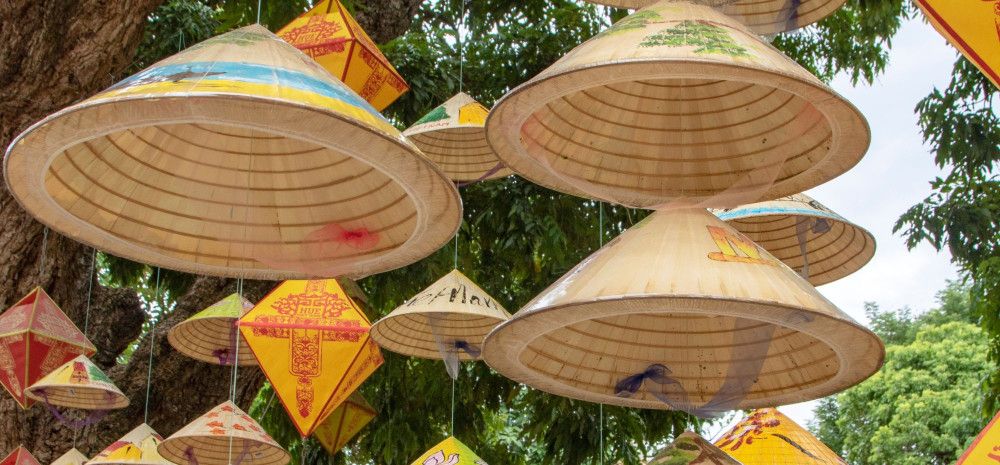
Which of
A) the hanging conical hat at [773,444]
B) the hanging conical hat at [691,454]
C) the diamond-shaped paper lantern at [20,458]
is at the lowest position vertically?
the diamond-shaped paper lantern at [20,458]

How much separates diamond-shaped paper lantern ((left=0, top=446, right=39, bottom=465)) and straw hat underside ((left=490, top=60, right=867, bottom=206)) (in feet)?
11.4

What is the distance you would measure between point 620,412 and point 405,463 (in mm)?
1333

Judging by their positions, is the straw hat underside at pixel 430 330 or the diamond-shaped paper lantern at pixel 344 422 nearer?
the straw hat underside at pixel 430 330

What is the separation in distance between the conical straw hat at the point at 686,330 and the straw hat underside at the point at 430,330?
186 centimetres

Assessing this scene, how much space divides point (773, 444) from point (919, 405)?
542 inches

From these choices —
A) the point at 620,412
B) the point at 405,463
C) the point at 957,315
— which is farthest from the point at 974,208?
the point at 957,315

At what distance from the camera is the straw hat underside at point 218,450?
15.7ft

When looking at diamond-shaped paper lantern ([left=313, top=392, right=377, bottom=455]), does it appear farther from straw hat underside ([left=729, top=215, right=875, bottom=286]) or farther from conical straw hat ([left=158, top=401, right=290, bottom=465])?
straw hat underside ([left=729, top=215, right=875, bottom=286])

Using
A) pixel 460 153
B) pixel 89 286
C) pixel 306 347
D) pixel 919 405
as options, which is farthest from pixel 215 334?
pixel 919 405

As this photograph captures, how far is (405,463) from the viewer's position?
6.55 meters

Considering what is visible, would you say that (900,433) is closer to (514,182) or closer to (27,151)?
(514,182)

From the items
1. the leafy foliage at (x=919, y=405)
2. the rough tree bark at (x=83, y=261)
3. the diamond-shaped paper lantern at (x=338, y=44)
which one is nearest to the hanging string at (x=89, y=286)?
the rough tree bark at (x=83, y=261)

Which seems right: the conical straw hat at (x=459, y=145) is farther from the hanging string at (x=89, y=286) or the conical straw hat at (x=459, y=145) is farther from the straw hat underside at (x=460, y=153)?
the hanging string at (x=89, y=286)

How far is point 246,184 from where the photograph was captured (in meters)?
2.37
